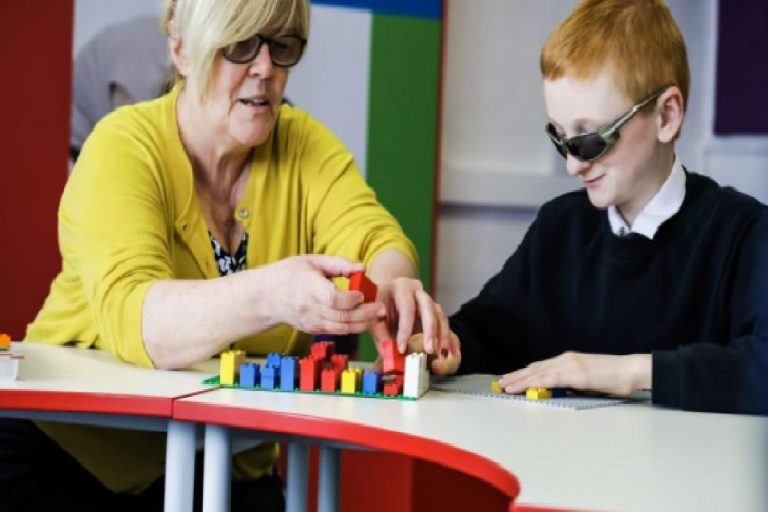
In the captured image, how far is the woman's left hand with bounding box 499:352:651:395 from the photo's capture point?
1501 millimetres

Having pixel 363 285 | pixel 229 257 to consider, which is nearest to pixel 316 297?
pixel 363 285

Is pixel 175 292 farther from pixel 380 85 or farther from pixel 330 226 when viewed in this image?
pixel 380 85

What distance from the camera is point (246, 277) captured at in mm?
1599

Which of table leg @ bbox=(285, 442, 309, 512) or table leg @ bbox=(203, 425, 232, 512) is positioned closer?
table leg @ bbox=(203, 425, 232, 512)

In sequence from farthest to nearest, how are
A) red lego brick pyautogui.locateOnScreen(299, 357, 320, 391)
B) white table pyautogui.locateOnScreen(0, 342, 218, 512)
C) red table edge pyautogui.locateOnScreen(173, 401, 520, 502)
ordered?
red lego brick pyautogui.locateOnScreen(299, 357, 320, 391)
white table pyautogui.locateOnScreen(0, 342, 218, 512)
red table edge pyautogui.locateOnScreen(173, 401, 520, 502)

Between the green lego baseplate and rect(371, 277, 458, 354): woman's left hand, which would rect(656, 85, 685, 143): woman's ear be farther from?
the green lego baseplate

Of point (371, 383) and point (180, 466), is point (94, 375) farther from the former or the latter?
point (371, 383)

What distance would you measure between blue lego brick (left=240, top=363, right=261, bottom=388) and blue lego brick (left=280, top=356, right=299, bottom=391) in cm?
3

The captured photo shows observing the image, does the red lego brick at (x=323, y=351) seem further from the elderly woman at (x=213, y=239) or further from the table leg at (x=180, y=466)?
the table leg at (x=180, y=466)

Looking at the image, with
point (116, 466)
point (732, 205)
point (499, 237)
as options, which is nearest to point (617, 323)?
point (732, 205)

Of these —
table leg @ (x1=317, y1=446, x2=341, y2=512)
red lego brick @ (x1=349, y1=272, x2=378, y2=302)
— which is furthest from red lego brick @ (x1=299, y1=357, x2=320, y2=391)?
table leg @ (x1=317, y1=446, x2=341, y2=512)

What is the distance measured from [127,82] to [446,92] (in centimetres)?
92

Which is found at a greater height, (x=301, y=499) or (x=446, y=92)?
(x=446, y=92)

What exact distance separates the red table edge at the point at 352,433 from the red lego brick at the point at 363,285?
10.6 inches
